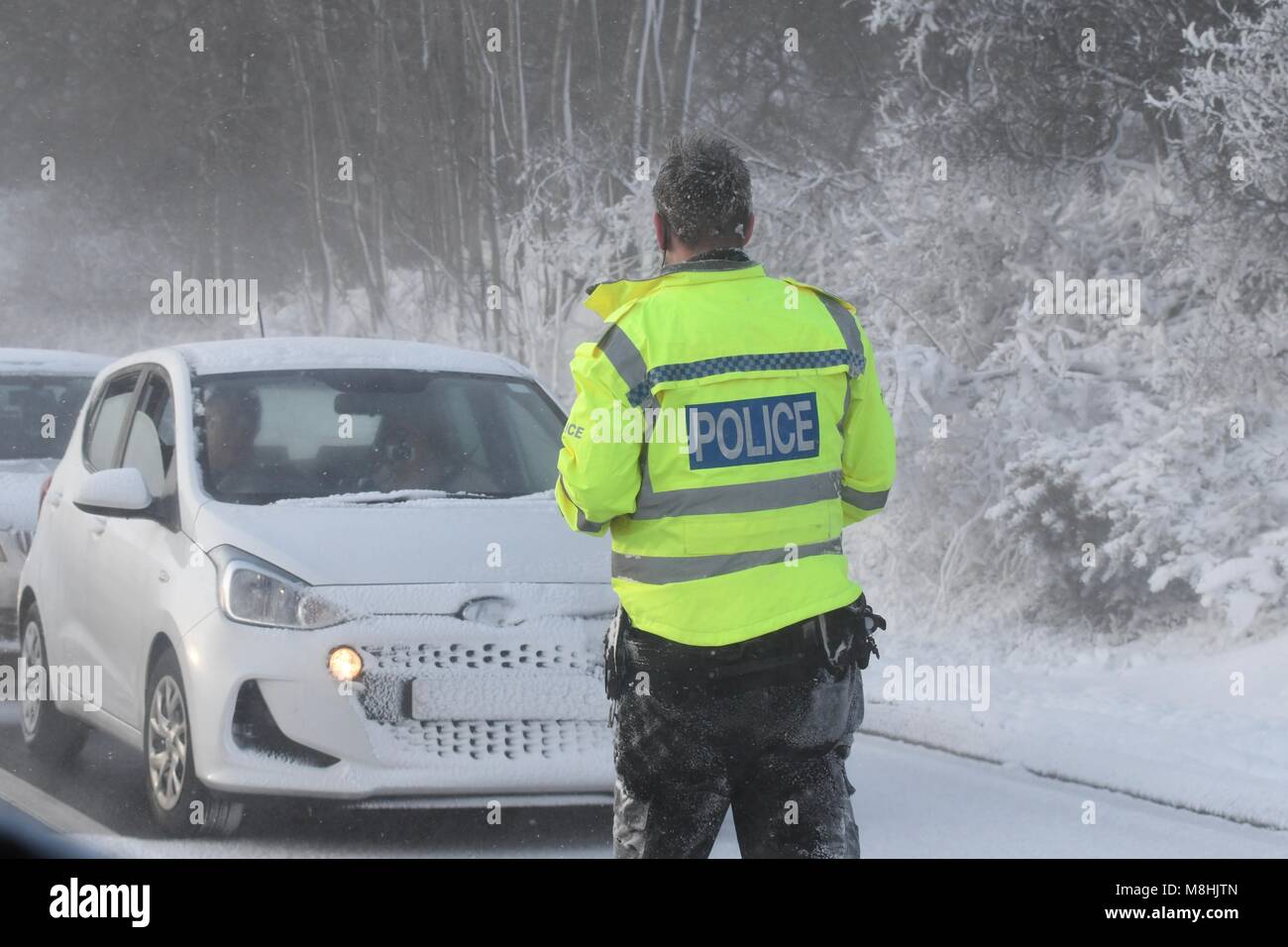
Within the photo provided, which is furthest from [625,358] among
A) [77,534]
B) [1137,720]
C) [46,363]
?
[46,363]

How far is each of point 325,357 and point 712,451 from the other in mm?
3813

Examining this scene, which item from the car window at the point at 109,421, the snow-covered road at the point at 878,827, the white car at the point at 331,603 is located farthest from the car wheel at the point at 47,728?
→ the car window at the point at 109,421

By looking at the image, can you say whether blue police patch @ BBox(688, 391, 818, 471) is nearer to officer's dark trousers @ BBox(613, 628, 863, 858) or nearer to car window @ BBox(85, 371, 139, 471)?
officer's dark trousers @ BBox(613, 628, 863, 858)

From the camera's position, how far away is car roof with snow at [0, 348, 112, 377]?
11.5 metres

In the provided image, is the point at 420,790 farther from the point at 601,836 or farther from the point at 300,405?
the point at 300,405

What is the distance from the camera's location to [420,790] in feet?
19.8

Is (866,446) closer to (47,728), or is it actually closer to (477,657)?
(477,657)

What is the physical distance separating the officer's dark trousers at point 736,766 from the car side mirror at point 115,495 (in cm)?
311

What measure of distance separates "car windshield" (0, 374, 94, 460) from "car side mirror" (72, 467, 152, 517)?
4.42 meters

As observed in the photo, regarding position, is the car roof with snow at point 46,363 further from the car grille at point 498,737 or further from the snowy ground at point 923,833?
the car grille at point 498,737

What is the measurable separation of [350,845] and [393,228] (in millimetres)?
18985

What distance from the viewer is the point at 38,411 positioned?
1138 centimetres

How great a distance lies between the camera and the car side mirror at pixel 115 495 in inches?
262
